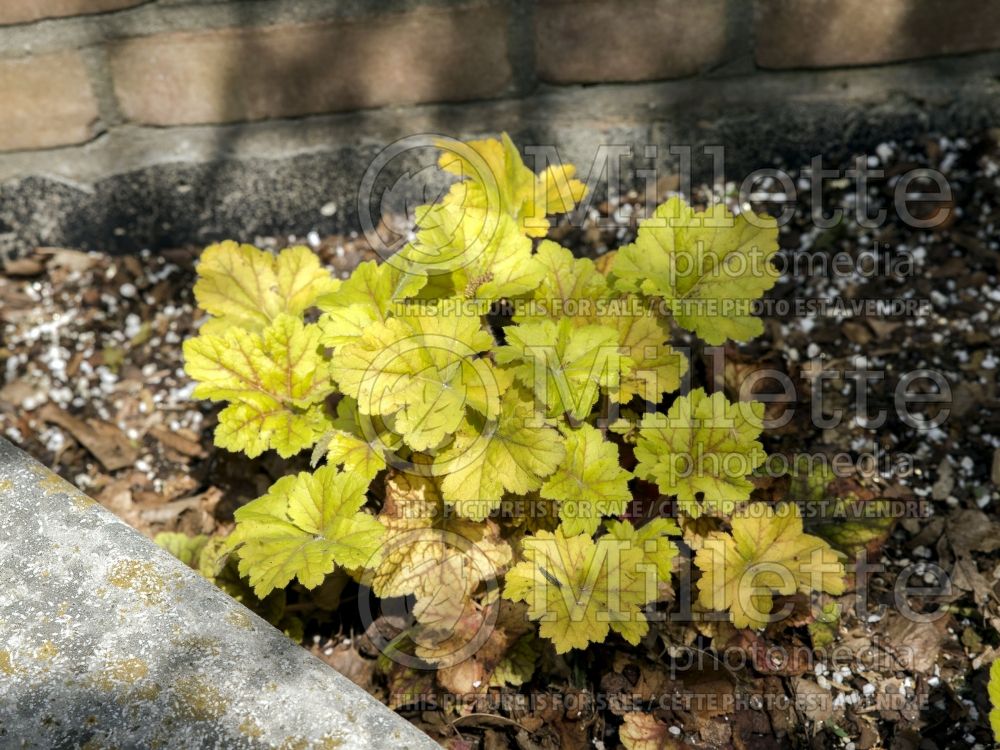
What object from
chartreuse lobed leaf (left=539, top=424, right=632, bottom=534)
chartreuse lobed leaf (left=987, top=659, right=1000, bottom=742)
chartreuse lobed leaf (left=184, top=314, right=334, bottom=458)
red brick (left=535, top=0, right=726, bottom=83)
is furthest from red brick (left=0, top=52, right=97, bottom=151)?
chartreuse lobed leaf (left=987, top=659, right=1000, bottom=742)

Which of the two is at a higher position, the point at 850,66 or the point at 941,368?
the point at 850,66

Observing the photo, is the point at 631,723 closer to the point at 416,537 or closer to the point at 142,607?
the point at 416,537

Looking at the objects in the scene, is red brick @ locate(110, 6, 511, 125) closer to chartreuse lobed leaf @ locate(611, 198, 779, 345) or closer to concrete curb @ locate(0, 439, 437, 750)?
chartreuse lobed leaf @ locate(611, 198, 779, 345)

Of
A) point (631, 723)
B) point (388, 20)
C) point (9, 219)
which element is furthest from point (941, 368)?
point (9, 219)

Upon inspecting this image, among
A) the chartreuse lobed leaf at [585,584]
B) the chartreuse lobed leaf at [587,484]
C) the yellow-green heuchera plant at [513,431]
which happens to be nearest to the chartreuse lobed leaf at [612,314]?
the yellow-green heuchera plant at [513,431]

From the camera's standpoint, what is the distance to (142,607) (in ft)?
3.73

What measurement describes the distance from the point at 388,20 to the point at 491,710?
1334 mm

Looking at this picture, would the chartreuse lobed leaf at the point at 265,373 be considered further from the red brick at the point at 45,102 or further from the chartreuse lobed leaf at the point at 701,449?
the red brick at the point at 45,102

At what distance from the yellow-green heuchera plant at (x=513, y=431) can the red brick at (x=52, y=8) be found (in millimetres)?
691

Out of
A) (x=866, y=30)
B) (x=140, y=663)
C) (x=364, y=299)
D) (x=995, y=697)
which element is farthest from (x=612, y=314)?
(x=866, y=30)

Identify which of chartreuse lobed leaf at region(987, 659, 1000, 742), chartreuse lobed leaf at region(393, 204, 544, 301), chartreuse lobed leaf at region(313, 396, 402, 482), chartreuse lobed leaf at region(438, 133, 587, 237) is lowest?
chartreuse lobed leaf at region(987, 659, 1000, 742)

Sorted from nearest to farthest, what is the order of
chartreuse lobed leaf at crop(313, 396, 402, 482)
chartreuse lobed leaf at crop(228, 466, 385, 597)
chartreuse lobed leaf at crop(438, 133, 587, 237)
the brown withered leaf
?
chartreuse lobed leaf at crop(228, 466, 385, 597) < chartreuse lobed leaf at crop(313, 396, 402, 482) < chartreuse lobed leaf at crop(438, 133, 587, 237) < the brown withered leaf

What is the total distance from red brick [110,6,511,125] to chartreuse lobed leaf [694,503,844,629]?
1098 millimetres

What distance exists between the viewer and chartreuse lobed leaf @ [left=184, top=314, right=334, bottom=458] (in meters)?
1.50
